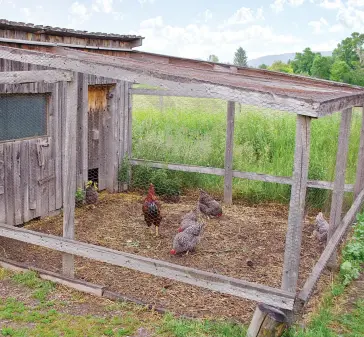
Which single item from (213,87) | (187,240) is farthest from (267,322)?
(187,240)

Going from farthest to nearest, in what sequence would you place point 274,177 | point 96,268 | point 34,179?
point 274,177
point 34,179
point 96,268

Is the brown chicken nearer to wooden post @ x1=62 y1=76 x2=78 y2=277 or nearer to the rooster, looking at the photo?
the rooster

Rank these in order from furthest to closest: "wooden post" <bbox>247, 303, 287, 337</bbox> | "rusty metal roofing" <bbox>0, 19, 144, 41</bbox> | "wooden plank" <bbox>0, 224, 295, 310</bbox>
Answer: "rusty metal roofing" <bbox>0, 19, 144, 41</bbox>, "wooden plank" <bbox>0, 224, 295, 310</bbox>, "wooden post" <bbox>247, 303, 287, 337</bbox>

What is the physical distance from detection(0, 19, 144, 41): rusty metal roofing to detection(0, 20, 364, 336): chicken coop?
0.09 ft

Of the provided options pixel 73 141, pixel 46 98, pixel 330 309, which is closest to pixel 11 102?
pixel 46 98

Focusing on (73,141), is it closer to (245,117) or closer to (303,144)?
(303,144)

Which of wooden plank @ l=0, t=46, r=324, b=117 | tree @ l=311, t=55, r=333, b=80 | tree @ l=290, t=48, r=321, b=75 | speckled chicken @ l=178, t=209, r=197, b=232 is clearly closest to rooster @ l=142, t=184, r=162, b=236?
speckled chicken @ l=178, t=209, r=197, b=232

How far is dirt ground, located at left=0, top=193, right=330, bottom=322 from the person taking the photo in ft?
17.7

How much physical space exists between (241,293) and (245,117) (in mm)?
9871

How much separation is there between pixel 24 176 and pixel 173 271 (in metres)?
3.71

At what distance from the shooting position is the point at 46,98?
8.02 meters

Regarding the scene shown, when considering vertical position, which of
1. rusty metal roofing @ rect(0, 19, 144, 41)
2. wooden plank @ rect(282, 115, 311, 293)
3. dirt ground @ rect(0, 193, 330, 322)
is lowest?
dirt ground @ rect(0, 193, 330, 322)

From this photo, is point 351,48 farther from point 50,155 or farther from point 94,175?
point 50,155

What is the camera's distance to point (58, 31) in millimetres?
7871
